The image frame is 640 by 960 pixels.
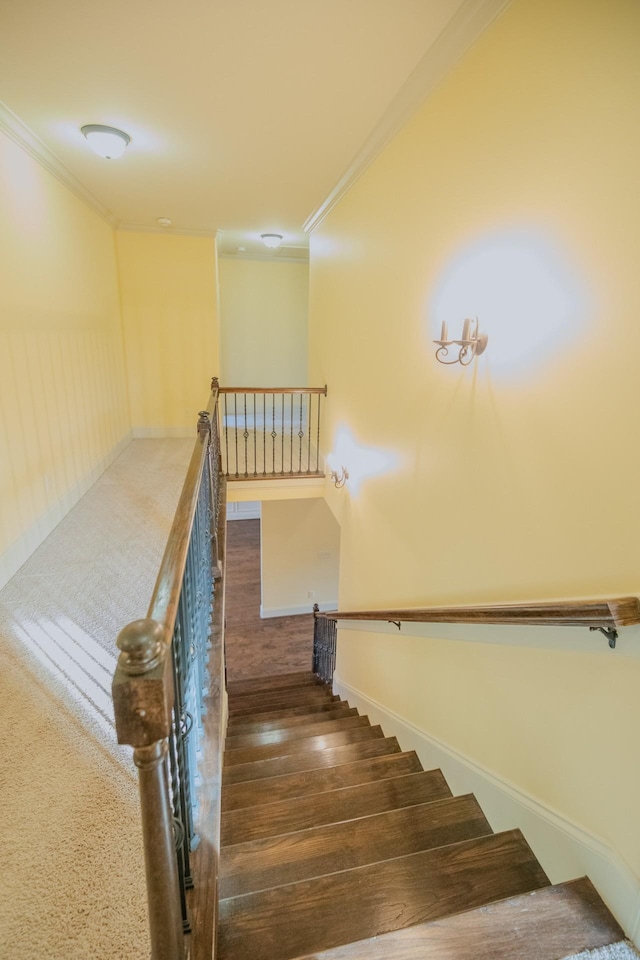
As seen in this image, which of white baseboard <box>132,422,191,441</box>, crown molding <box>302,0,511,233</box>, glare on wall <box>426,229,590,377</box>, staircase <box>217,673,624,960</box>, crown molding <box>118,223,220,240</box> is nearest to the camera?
staircase <box>217,673,624,960</box>

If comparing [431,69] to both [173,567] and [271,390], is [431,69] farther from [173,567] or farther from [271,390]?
[271,390]

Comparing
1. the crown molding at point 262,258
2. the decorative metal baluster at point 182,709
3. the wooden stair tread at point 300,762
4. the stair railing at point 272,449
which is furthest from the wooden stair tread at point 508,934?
the crown molding at point 262,258

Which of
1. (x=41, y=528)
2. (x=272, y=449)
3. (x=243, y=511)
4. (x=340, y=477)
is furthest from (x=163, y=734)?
(x=243, y=511)

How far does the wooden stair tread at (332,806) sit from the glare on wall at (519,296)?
2.04 meters

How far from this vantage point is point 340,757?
273 centimetres

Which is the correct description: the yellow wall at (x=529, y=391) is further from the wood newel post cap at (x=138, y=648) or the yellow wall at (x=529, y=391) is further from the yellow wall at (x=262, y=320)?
the yellow wall at (x=262, y=320)

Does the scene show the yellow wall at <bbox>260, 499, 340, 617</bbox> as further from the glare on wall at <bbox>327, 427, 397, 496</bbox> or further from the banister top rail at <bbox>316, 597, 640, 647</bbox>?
the banister top rail at <bbox>316, 597, 640, 647</bbox>

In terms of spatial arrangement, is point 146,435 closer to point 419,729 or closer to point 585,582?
point 419,729

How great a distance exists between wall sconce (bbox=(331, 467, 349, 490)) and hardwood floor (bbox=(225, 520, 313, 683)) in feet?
9.95

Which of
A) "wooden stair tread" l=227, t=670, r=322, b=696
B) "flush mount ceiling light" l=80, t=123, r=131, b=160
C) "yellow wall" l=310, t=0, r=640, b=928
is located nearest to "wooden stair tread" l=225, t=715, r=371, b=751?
"yellow wall" l=310, t=0, r=640, b=928

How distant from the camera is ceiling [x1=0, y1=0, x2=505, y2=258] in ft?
6.42

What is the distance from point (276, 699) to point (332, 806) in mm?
2917

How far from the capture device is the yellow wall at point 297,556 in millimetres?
7023

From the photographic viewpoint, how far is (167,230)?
5.58m
